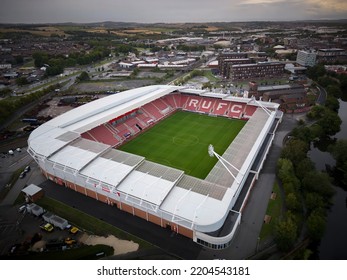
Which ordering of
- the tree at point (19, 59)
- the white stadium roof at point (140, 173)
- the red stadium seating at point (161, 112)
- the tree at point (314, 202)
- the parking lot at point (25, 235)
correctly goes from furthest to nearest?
1. the tree at point (19, 59)
2. the red stadium seating at point (161, 112)
3. the tree at point (314, 202)
4. the white stadium roof at point (140, 173)
5. the parking lot at point (25, 235)

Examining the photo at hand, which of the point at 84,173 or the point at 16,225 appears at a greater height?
the point at 84,173

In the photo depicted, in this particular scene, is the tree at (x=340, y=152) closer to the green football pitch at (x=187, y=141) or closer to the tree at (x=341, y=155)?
Result: the tree at (x=341, y=155)

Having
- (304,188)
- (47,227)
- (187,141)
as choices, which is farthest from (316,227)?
(47,227)

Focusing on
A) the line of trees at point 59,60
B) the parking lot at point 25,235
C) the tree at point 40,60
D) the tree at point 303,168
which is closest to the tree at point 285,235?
the tree at point 303,168

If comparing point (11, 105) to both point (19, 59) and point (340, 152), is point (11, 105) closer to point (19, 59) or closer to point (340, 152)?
point (340, 152)

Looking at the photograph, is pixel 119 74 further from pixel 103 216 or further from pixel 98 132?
pixel 103 216

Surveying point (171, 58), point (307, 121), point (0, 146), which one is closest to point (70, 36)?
point (171, 58)
